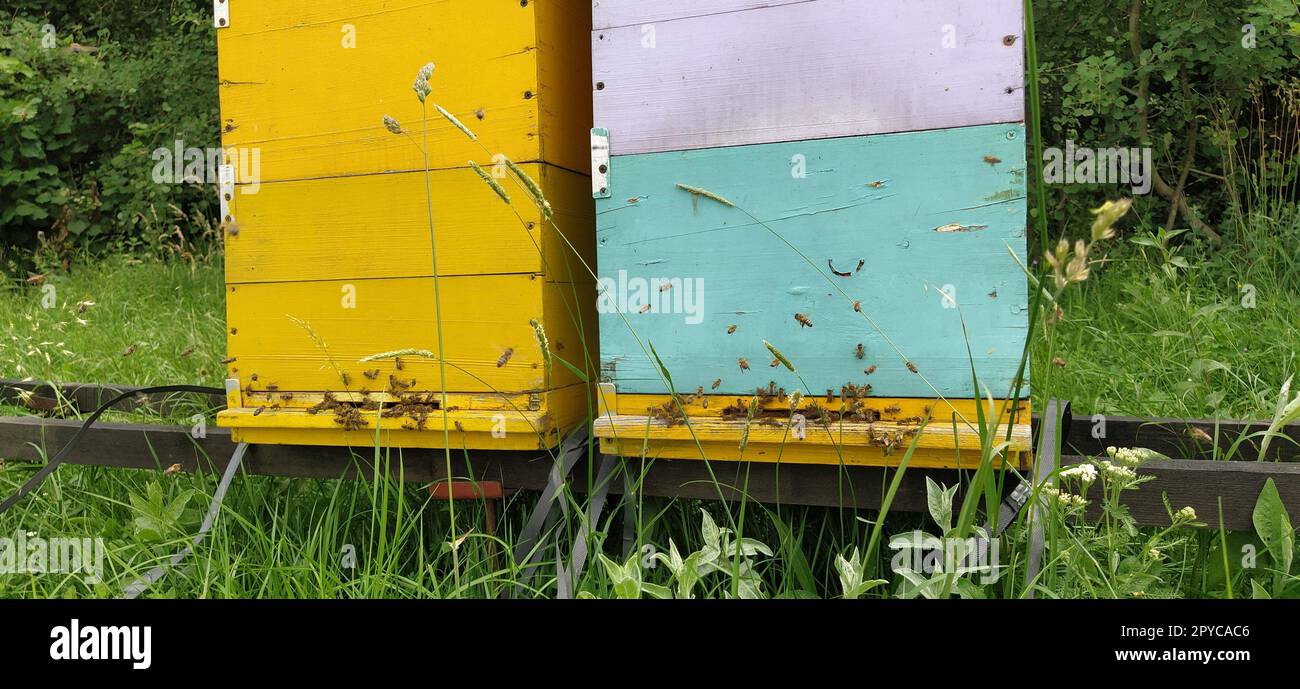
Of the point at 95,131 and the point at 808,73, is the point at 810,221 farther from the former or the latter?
the point at 95,131

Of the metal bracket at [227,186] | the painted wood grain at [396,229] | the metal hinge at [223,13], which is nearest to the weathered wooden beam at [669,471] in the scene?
the painted wood grain at [396,229]

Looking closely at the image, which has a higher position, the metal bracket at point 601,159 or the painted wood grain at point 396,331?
the metal bracket at point 601,159

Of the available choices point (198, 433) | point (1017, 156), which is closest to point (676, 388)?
point (1017, 156)

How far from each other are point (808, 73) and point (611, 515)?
0.89 m

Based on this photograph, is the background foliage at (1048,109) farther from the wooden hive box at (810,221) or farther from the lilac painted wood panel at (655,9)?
the lilac painted wood panel at (655,9)

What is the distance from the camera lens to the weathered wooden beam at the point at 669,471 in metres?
1.41

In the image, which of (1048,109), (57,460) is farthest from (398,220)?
(1048,109)

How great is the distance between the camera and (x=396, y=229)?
1816mm

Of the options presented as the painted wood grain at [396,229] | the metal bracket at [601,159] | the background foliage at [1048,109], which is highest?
the background foliage at [1048,109]

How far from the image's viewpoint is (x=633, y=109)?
5.47ft

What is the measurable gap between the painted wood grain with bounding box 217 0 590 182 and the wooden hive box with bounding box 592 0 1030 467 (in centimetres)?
16

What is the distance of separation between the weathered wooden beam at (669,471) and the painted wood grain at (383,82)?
666 mm

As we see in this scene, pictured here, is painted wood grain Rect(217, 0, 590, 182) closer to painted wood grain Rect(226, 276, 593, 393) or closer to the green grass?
painted wood grain Rect(226, 276, 593, 393)

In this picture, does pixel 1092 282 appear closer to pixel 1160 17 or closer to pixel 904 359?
pixel 1160 17
